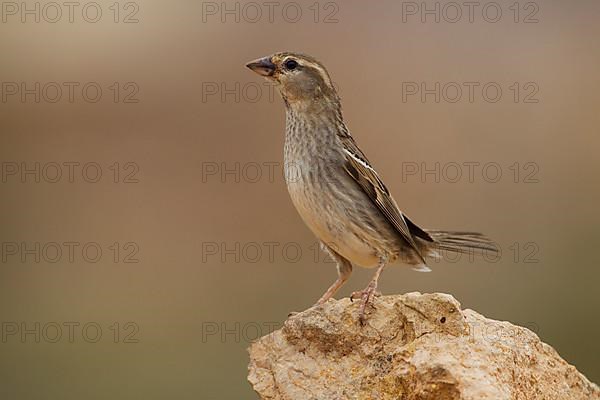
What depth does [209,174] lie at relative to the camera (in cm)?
809

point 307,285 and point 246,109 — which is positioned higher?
point 246,109

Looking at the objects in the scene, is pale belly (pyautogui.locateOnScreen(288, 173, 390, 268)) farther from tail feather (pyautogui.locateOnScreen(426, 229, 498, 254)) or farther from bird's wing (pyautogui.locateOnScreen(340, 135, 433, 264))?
tail feather (pyautogui.locateOnScreen(426, 229, 498, 254))

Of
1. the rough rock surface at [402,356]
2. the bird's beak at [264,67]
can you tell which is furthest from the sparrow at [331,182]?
the rough rock surface at [402,356]

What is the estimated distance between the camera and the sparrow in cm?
444

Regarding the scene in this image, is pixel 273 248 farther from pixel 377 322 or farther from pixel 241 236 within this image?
pixel 377 322

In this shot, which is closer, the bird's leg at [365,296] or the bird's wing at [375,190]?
the bird's leg at [365,296]

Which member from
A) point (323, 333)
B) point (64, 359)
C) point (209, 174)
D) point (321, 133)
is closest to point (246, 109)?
point (209, 174)

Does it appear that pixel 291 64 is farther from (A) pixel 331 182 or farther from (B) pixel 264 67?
(A) pixel 331 182

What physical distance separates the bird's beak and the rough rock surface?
1.24 meters

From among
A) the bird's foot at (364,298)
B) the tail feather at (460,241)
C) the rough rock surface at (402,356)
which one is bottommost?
the rough rock surface at (402,356)

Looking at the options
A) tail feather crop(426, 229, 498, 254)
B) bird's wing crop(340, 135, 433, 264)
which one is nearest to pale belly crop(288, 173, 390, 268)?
bird's wing crop(340, 135, 433, 264)

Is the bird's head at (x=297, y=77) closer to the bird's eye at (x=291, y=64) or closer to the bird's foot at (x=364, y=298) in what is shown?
the bird's eye at (x=291, y=64)

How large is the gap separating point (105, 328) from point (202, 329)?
825mm

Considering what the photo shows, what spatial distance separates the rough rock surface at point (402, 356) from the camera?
11.0 feet
